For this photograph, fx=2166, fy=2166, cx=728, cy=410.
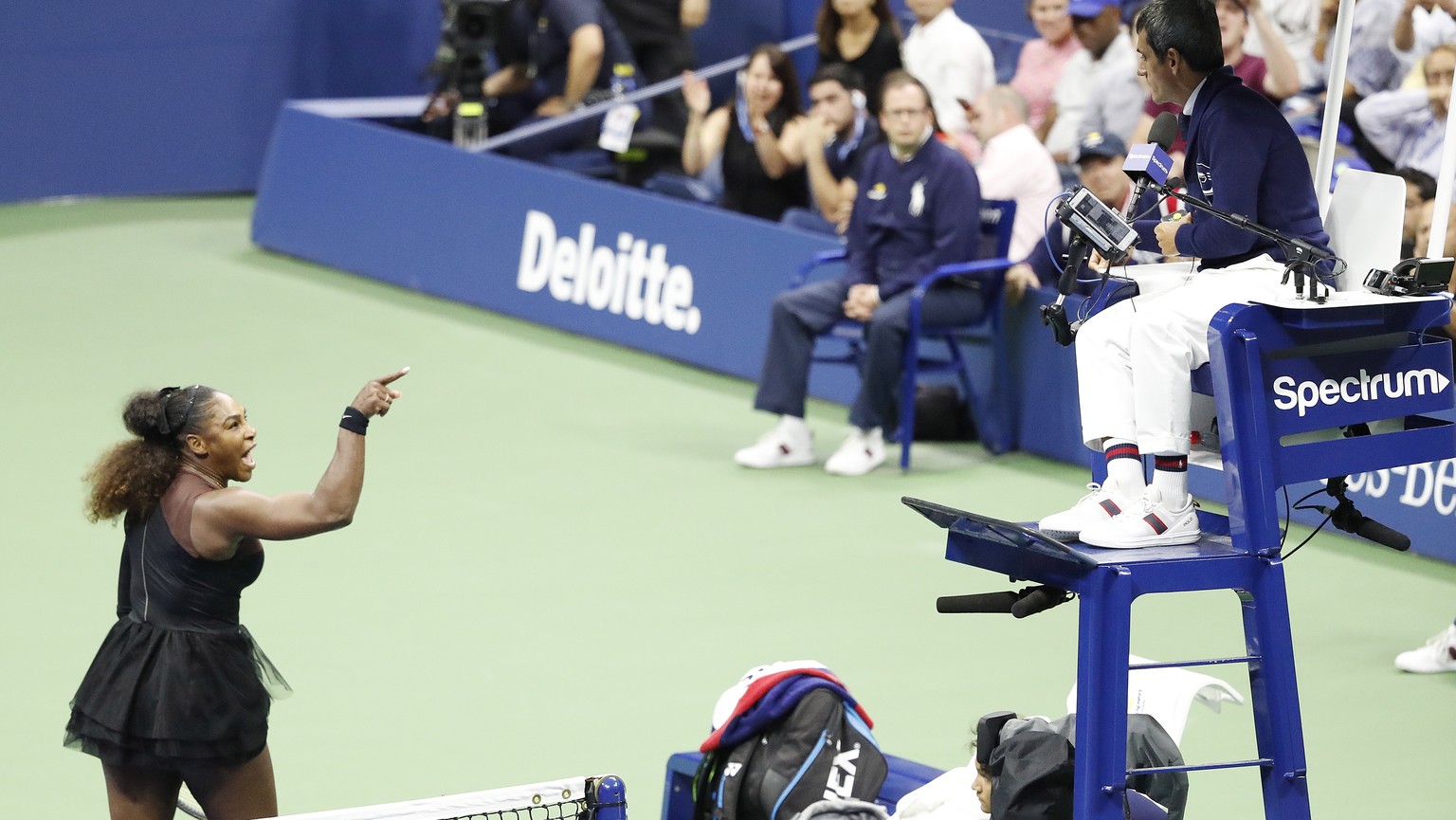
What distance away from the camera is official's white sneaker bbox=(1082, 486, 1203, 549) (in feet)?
15.0

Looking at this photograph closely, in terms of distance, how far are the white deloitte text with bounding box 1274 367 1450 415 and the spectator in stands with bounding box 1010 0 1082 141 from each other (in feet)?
24.4

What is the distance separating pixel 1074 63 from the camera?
39.1 feet

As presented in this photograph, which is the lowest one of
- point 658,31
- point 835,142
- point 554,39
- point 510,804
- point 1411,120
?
point 510,804

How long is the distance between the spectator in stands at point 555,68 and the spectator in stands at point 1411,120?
5.50 m

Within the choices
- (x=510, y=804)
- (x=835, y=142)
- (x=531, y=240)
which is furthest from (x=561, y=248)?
(x=510, y=804)

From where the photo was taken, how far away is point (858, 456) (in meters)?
9.91

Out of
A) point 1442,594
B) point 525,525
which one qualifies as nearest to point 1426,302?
point 1442,594

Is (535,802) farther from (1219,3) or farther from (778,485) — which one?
(1219,3)

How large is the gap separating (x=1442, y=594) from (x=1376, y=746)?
170cm

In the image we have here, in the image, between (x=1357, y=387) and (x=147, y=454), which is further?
(x=147, y=454)

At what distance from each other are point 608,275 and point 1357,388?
788 cm

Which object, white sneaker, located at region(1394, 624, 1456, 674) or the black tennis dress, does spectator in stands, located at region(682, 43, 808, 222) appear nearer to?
white sneaker, located at region(1394, 624, 1456, 674)

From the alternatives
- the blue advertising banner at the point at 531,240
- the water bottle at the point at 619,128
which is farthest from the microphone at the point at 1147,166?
the water bottle at the point at 619,128

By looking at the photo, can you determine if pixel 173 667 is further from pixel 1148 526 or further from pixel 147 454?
pixel 1148 526
